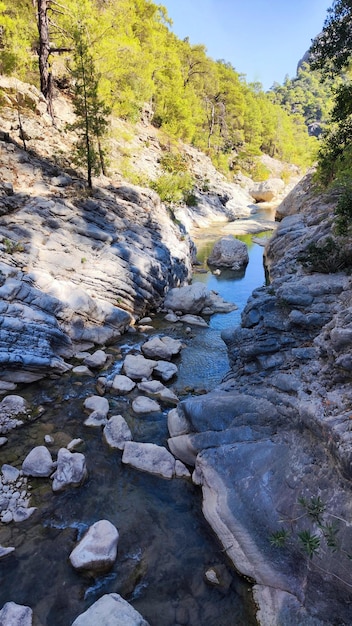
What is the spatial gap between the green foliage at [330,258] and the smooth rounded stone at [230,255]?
13.1m

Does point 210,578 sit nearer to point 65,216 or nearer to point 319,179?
point 65,216

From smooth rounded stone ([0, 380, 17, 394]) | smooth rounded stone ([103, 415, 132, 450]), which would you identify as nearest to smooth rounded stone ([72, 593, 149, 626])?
smooth rounded stone ([103, 415, 132, 450])

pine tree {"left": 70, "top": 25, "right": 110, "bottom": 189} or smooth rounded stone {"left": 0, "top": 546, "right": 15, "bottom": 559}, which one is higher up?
pine tree {"left": 70, "top": 25, "right": 110, "bottom": 189}

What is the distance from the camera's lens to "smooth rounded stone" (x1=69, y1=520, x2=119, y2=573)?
560 centimetres

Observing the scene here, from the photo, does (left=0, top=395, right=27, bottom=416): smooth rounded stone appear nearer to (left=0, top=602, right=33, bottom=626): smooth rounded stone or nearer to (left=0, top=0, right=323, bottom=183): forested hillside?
(left=0, top=602, right=33, bottom=626): smooth rounded stone

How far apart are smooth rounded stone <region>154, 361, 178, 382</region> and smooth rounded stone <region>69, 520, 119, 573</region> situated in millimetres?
5579

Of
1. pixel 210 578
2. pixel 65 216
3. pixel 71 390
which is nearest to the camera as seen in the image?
pixel 210 578

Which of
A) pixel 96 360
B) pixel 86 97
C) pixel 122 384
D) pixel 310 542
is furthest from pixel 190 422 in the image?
pixel 86 97

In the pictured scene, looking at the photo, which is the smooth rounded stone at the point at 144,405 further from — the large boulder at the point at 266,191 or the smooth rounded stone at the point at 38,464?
the large boulder at the point at 266,191

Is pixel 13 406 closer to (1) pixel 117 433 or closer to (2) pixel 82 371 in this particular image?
(2) pixel 82 371

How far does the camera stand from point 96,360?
11.6 metres

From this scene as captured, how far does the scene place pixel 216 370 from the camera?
1220cm

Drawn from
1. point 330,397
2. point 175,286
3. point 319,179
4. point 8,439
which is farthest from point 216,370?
point 319,179

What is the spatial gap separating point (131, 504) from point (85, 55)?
20.2 meters
